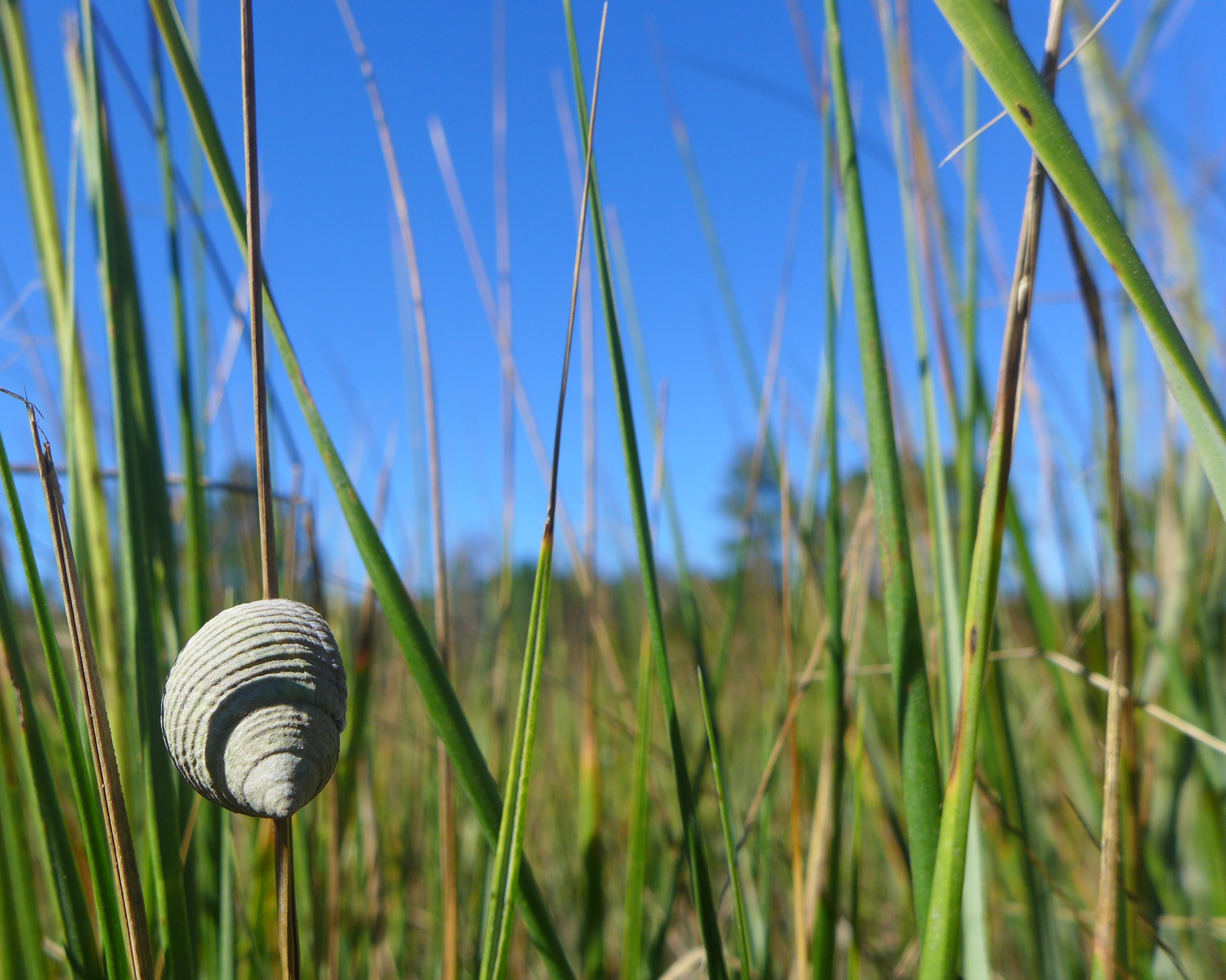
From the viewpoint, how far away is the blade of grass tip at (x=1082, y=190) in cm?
20

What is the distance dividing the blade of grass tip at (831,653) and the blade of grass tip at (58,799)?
1.05ft

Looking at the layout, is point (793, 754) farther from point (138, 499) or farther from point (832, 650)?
point (138, 499)

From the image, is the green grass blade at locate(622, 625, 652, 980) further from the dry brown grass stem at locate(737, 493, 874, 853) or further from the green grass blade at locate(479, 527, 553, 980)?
the green grass blade at locate(479, 527, 553, 980)

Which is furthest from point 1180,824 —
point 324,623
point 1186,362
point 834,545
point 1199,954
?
point 324,623

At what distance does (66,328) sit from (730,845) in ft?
1.53

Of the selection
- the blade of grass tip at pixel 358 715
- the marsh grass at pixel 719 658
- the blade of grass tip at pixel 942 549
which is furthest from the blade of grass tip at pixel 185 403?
the blade of grass tip at pixel 942 549

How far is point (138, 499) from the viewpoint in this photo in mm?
357

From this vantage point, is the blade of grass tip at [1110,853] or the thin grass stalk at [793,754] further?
the thin grass stalk at [793,754]

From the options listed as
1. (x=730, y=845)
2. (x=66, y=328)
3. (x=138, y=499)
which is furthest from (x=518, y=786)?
(x=66, y=328)

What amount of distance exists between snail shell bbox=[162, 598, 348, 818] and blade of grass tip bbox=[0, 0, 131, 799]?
252 mm

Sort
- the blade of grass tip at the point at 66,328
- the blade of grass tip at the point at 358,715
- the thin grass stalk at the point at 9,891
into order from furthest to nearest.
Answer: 1. the blade of grass tip at the point at 358,715
2. the blade of grass tip at the point at 66,328
3. the thin grass stalk at the point at 9,891

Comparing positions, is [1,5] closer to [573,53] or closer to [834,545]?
[573,53]

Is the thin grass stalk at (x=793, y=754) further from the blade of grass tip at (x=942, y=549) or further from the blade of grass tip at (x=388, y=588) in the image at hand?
the blade of grass tip at (x=388, y=588)

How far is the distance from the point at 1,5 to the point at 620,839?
116 cm
